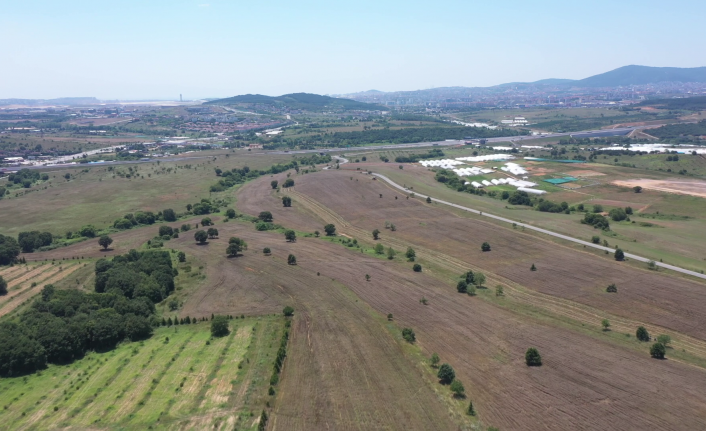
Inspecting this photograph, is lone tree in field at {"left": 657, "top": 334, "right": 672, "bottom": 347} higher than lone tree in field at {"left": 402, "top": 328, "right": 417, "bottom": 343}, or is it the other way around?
lone tree in field at {"left": 657, "top": 334, "right": 672, "bottom": 347}

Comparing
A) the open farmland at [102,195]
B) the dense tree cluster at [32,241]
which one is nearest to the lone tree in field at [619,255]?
the open farmland at [102,195]

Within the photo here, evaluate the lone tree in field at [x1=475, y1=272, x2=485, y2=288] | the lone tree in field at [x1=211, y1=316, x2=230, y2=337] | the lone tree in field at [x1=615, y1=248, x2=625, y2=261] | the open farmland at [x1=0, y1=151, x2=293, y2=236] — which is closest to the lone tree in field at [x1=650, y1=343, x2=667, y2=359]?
the lone tree in field at [x1=475, y1=272, x2=485, y2=288]

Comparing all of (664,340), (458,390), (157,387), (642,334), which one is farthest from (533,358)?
(157,387)

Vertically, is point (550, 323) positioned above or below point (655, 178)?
below

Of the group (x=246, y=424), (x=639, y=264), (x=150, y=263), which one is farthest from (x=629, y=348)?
(x=150, y=263)

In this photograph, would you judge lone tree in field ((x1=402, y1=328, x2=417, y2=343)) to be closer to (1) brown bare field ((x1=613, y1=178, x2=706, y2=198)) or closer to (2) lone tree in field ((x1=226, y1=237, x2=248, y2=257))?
(2) lone tree in field ((x1=226, y1=237, x2=248, y2=257))

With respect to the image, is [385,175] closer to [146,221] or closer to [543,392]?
[146,221]
